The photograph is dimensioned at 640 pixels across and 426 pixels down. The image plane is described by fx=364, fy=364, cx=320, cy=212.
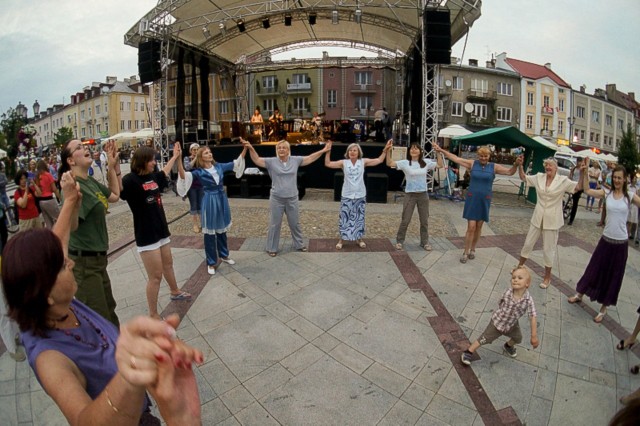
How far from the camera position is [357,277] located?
5367mm

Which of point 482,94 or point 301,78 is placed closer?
point 482,94

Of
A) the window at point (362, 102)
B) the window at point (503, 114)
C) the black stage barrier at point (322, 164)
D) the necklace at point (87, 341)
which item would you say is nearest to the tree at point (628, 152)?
the window at point (503, 114)

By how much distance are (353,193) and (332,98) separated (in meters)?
40.6

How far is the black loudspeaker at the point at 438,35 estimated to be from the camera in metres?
11.3

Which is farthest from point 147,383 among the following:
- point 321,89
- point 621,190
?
point 321,89

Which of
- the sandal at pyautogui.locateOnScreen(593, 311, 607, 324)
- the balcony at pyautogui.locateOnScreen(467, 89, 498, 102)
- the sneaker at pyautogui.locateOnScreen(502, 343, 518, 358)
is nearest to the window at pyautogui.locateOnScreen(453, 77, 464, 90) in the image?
the balcony at pyautogui.locateOnScreen(467, 89, 498, 102)

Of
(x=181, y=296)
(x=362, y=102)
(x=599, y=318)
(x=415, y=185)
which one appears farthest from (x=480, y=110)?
(x=181, y=296)

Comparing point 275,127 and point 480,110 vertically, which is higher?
point 480,110

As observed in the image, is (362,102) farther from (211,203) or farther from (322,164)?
(211,203)

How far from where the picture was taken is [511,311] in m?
3.33

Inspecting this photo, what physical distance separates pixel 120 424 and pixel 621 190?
5.54m

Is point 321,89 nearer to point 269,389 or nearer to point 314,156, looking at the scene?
point 314,156

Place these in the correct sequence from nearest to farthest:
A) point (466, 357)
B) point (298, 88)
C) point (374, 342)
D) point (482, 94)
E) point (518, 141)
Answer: point (466, 357) < point (374, 342) < point (518, 141) < point (482, 94) < point (298, 88)

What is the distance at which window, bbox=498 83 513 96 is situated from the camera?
44.9 metres
